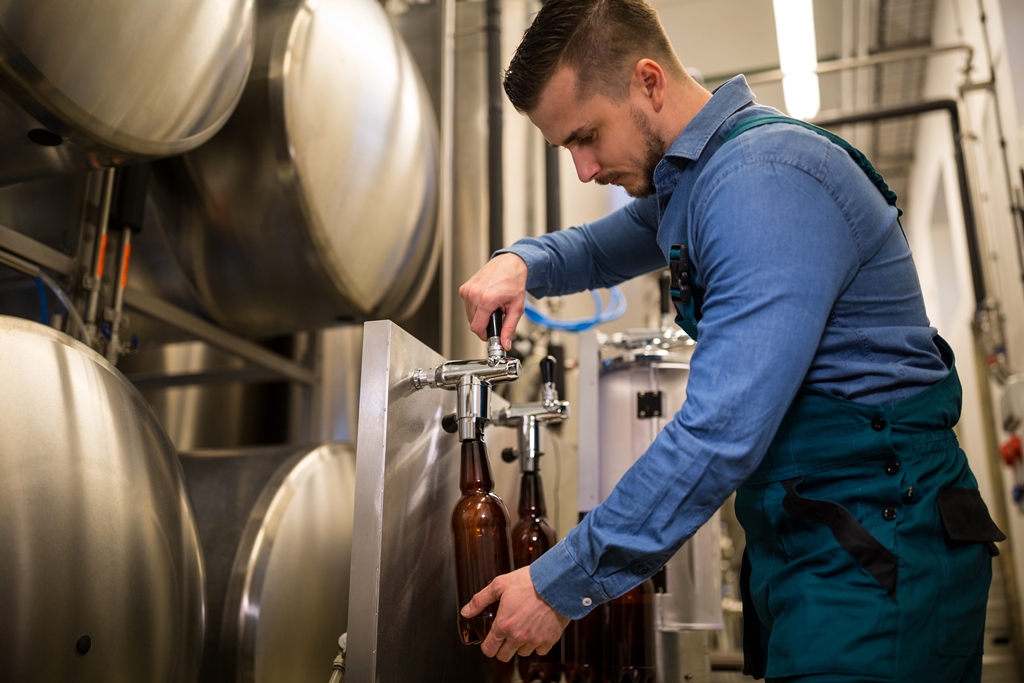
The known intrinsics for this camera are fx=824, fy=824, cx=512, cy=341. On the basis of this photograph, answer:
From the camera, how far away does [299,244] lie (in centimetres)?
154

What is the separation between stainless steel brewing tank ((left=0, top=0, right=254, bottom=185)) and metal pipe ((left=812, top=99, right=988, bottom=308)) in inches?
105

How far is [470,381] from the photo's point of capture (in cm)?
98

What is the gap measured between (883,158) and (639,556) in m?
6.29

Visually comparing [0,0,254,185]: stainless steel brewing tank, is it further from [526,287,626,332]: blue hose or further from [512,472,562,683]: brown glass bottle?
[526,287,626,332]: blue hose

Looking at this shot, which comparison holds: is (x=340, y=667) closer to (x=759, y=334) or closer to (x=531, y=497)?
(x=531, y=497)

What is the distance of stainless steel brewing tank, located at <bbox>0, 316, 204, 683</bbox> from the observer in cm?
88

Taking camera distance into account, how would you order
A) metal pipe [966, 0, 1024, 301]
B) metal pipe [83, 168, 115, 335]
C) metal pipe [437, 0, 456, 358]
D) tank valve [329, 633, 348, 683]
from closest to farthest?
tank valve [329, 633, 348, 683] < metal pipe [83, 168, 115, 335] < metal pipe [437, 0, 456, 358] < metal pipe [966, 0, 1024, 301]

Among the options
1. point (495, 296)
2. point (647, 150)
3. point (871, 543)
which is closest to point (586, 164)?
point (647, 150)

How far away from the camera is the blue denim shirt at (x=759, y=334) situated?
0.79 metres

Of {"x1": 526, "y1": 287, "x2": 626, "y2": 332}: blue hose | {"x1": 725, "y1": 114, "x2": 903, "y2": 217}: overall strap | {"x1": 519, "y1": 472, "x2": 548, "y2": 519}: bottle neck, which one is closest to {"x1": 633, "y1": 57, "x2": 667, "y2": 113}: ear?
{"x1": 725, "y1": 114, "x2": 903, "y2": 217}: overall strap

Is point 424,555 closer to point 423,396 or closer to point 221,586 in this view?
point 423,396

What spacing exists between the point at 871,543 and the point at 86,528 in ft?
2.83

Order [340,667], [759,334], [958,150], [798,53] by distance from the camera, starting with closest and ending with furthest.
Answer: [759,334]
[340,667]
[958,150]
[798,53]

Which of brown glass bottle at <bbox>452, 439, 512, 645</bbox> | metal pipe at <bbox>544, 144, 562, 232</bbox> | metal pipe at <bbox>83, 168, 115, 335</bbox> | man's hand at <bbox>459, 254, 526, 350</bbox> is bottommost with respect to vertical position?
brown glass bottle at <bbox>452, 439, 512, 645</bbox>
